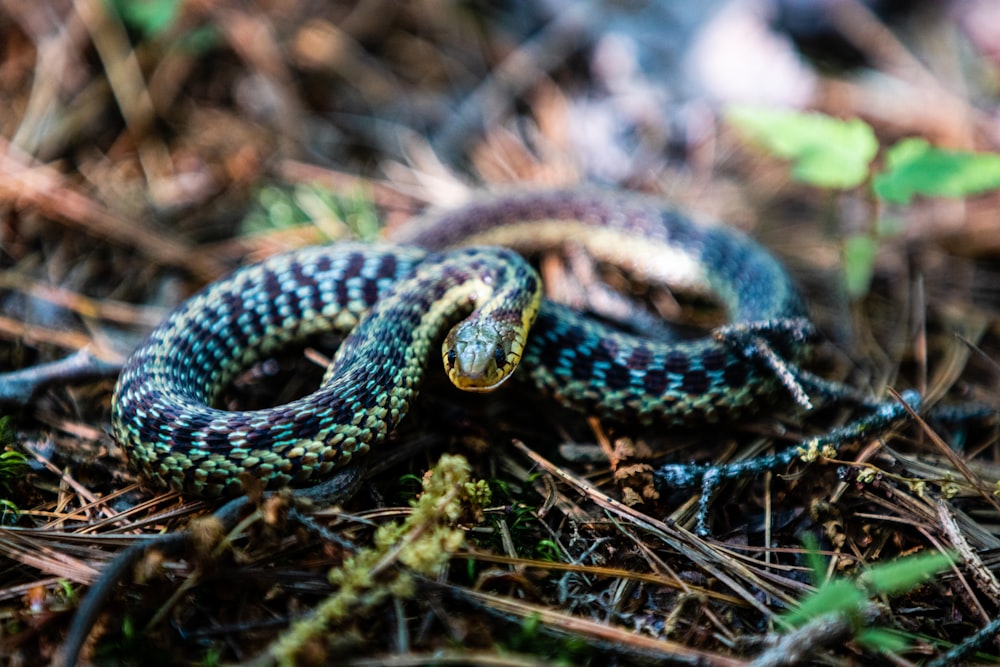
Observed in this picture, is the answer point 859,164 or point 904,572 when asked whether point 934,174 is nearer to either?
point 859,164

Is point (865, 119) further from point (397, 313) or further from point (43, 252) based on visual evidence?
point (43, 252)

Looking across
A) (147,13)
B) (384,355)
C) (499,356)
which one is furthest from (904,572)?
(147,13)

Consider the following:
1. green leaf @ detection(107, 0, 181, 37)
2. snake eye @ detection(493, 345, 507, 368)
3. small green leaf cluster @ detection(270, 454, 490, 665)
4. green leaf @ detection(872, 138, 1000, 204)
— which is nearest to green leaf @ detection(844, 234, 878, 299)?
green leaf @ detection(872, 138, 1000, 204)

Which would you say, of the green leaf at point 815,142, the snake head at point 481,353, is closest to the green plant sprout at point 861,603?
the snake head at point 481,353

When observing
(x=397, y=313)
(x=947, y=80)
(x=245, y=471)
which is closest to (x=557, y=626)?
(x=245, y=471)

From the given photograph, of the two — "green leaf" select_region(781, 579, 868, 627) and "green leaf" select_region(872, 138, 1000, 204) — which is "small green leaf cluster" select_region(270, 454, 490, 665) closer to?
"green leaf" select_region(781, 579, 868, 627)

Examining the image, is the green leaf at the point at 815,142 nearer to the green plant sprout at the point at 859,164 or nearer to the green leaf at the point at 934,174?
the green plant sprout at the point at 859,164
